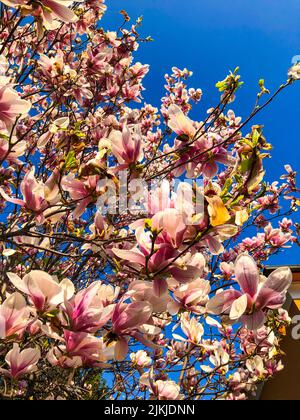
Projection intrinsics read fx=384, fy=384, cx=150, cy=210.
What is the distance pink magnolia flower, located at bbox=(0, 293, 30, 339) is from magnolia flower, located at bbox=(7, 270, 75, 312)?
3.3 inches

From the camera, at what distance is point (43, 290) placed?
1161mm

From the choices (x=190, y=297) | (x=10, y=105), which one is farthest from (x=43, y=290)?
(x=10, y=105)

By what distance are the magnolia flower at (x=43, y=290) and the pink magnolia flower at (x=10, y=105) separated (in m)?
0.61

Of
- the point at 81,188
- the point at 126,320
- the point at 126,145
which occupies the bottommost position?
the point at 126,320

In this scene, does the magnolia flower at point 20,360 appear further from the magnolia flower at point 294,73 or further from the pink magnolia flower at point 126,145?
the magnolia flower at point 294,73

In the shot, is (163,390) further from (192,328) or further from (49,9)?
(49,9)

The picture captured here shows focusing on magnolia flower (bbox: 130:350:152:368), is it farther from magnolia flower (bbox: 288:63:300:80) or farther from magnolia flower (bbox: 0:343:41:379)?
magnolia flower (bbox: 288:63:300:80)

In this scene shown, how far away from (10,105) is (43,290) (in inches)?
26.5

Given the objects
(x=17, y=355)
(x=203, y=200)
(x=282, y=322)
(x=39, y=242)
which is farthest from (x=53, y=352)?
(x=282, y=322)

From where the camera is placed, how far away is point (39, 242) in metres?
2.39

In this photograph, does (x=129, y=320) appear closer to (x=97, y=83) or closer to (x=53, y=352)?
(x=53, y=352)

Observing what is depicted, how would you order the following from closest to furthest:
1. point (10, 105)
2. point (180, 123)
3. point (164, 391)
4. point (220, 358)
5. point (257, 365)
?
point (10, 105) → point (180, 123) → point (164, 391) → point (220, 358) → point (257, 365)

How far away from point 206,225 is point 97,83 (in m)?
2.90

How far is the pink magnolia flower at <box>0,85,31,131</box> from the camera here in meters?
1.35
